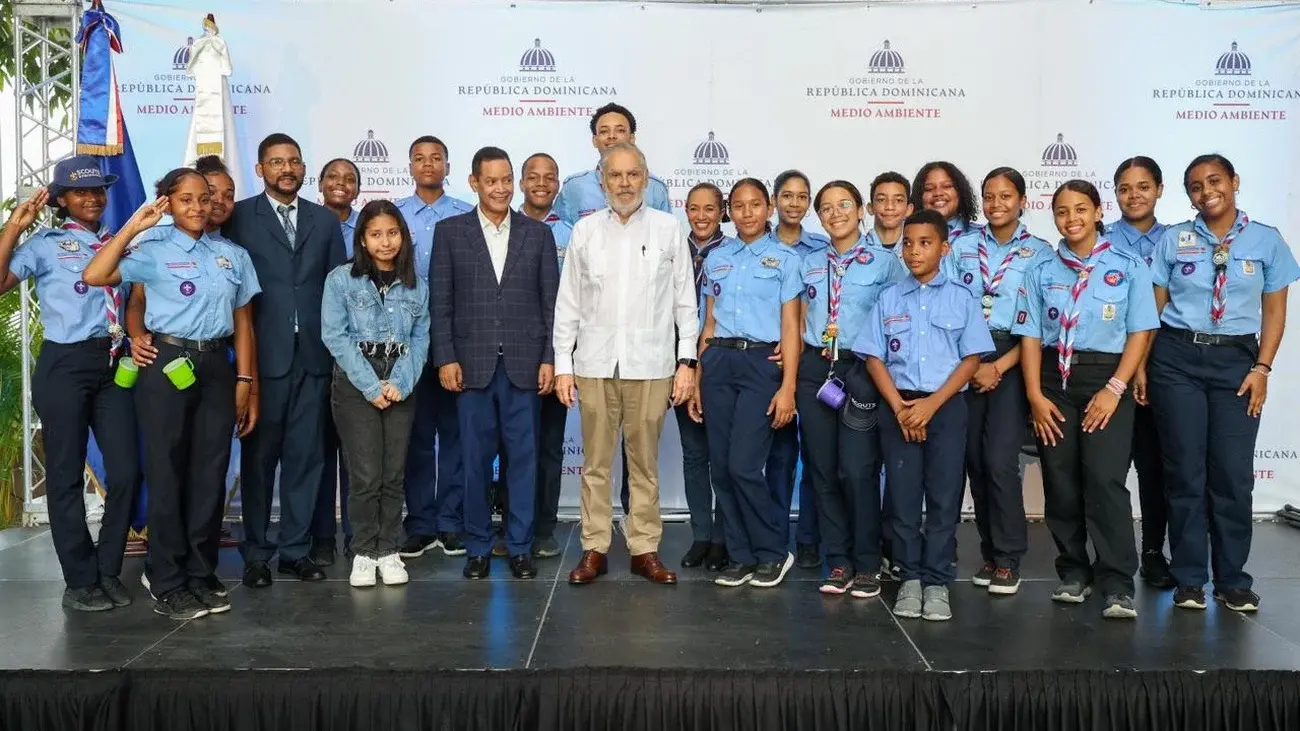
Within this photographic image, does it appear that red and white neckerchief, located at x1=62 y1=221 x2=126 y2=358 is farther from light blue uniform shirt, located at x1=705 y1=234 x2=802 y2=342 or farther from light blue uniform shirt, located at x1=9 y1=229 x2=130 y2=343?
light blue uniform shirt, located at x1=705 y1=234 x2=802 y2=342

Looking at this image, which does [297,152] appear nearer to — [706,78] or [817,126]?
[706,78]

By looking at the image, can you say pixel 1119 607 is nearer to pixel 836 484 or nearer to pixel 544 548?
pixel 836 484

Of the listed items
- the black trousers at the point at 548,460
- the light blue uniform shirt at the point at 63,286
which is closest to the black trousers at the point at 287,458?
the light blue uniform shirt at the point at 63,286

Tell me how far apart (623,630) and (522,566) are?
0.81 m

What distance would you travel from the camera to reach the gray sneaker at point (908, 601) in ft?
11.0

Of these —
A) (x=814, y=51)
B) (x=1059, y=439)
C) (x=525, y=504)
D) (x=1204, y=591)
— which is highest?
(x=814, y=51)

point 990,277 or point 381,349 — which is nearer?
point 990,277

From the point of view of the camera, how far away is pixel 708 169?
541 cm

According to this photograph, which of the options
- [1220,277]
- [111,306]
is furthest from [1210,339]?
[111,306]

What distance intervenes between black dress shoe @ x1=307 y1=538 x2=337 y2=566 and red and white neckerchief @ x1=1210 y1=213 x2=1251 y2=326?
3.46m

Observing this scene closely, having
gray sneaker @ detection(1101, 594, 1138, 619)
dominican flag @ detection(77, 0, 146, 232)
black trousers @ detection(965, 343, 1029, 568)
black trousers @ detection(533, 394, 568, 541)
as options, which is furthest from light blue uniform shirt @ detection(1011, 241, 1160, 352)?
dominican flag @ detection(77, 0, 146, 232)

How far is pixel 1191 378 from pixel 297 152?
135 inches

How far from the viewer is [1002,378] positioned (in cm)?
359

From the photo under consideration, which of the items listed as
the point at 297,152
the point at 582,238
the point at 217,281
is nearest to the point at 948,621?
the point at 582,238
